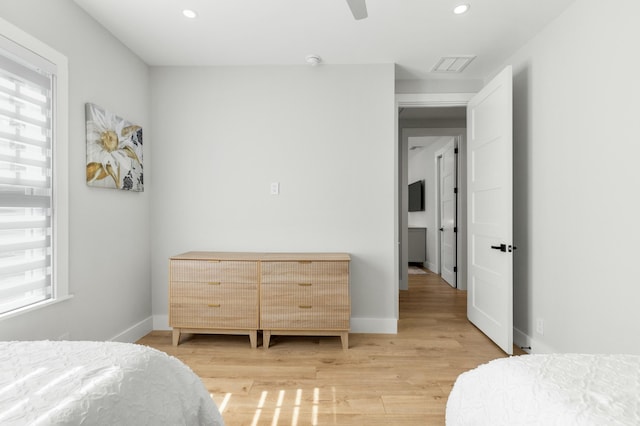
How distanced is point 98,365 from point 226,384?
1.23 metres

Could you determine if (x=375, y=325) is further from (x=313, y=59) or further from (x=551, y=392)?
(x=313, y=59)

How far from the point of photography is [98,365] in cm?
107

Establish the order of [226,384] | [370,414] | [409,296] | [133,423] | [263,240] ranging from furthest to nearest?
[409,296] → [263,240] → [226,384] → [370,414] → [133,423]

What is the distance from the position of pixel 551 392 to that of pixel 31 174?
255 cm

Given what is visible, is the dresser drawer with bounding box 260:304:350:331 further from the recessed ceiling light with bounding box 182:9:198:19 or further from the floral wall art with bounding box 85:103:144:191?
the recessed ceiling light with bounding box 182:9:198:19

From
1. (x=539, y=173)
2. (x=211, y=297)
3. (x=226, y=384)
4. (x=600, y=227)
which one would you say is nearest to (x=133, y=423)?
(x=226, y=384)

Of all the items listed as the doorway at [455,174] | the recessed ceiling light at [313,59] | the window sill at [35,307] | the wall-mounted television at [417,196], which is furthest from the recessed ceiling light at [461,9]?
the wall-mounted television at [417,196]

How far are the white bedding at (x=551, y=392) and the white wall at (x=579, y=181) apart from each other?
3.20ft

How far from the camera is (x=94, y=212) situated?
7.70 ft

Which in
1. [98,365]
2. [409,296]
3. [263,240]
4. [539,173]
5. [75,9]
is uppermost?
[75,9]

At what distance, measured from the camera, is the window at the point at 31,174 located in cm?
174

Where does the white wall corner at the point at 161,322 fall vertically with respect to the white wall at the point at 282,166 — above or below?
below

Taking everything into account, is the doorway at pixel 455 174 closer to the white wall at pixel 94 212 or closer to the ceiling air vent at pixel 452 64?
the ceiling air vent at pixel 452 64

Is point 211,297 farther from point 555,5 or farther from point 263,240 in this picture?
point 555,5
